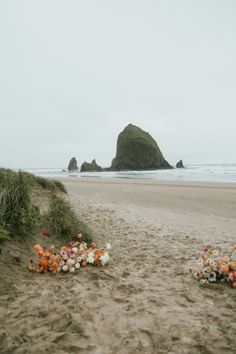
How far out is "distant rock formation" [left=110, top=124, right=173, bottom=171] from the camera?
58.5 m

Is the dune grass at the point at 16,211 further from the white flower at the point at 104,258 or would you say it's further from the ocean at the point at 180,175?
the ocean at the point at 180,175

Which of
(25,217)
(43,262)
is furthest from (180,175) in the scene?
(43,262)

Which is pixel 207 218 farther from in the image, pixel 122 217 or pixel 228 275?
pixel 228 275

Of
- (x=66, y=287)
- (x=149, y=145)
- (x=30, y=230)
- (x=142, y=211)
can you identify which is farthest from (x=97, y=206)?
(x=149, y=145)

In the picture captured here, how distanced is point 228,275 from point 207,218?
4580 mm

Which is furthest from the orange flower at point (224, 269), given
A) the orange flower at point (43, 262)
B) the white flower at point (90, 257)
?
the orange flower at point (43, 262)

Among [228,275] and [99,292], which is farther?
[228,275]

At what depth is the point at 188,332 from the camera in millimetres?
2287

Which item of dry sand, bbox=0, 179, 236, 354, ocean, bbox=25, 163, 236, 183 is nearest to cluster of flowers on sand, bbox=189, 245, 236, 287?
dry sand, bbox=0, 179, 236, 354

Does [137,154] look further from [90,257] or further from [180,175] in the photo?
[90,257]

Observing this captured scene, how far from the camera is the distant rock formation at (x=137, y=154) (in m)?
58.5

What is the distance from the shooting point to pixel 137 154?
5922 cm

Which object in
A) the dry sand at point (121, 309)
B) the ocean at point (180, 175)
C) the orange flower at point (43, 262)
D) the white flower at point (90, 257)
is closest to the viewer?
the dry sand at point (121, 309)

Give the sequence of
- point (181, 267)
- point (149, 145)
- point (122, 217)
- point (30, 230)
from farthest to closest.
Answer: point (149, 145)
point (122, 217)
point (30, 230)
point (181, 267)
